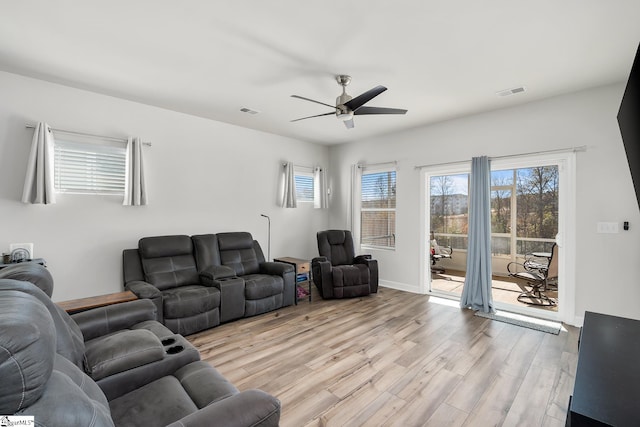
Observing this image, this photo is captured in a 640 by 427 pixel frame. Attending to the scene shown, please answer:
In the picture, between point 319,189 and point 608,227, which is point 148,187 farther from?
point 608,227

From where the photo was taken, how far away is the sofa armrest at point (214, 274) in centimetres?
370

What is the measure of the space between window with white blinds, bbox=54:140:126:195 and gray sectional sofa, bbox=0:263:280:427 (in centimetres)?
198

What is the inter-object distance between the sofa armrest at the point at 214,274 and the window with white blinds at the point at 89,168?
1.44m

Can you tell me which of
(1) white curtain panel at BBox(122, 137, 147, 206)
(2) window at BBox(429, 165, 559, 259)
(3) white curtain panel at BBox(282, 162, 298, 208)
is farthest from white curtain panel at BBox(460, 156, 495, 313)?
(1) white curtain panel at BBox(122, 137, 147, 206)

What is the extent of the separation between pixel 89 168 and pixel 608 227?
5.96 m

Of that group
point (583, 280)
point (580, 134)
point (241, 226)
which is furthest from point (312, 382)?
point (580, 134)

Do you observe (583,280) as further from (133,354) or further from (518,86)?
(133,354)

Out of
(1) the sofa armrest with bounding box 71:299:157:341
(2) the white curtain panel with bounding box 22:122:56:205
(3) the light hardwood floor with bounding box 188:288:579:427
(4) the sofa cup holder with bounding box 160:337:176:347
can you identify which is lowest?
(3) the light hardwood floor with bounding box 188:288:579:427

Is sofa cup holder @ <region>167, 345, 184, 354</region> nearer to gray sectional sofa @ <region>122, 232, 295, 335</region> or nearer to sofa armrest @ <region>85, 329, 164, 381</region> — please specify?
sofa armrest @ <region>85, 329, 164, 381</region>

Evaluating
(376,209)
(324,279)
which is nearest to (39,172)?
(324,279)

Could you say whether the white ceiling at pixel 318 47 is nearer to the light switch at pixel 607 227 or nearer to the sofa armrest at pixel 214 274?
the light switch at pixel 607 227

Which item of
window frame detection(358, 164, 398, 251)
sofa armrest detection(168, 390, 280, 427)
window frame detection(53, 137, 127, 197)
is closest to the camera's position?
sofa armrest detection(168, 390, 280, 427)

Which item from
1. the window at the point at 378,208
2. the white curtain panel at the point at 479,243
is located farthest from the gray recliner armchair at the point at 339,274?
the white curtain panel at the point at 479,243

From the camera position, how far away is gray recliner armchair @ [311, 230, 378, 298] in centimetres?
462
